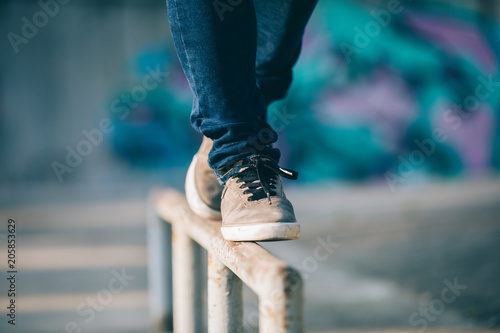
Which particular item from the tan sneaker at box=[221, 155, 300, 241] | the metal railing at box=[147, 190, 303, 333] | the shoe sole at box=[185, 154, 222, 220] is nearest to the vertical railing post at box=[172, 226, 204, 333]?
the metal railing at box=[147, 190, 303, 333]

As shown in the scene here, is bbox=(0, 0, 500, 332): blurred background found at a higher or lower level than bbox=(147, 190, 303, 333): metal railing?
higher

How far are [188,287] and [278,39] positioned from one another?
2.51 feet

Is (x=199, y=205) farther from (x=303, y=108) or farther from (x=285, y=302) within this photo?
(x=303, y=108)

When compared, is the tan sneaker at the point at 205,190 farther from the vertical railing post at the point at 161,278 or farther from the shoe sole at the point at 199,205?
the vertical railing post at the point at 161,278

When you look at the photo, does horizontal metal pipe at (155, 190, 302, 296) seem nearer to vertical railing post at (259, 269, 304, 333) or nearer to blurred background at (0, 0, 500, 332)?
vertical railing post at (259, 269, 304, 333)

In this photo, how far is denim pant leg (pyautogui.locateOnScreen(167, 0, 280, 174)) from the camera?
98 cm

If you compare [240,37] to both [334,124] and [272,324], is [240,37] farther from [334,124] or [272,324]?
[334,124]

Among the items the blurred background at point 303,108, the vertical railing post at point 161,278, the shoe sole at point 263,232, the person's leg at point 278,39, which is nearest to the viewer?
the shoe sole at point 263,232

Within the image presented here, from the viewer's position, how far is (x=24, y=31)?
7258mm

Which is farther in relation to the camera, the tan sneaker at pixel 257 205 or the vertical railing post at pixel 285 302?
the tan sneaker at pixel 257 205

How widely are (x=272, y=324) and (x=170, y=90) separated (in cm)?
735

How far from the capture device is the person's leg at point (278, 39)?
1152 millimetres

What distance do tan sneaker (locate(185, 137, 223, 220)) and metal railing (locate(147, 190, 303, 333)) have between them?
4 cm

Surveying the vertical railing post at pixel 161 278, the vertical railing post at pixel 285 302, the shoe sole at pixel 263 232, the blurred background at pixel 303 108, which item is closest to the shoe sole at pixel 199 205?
the shoe sole at pixel 263 232
